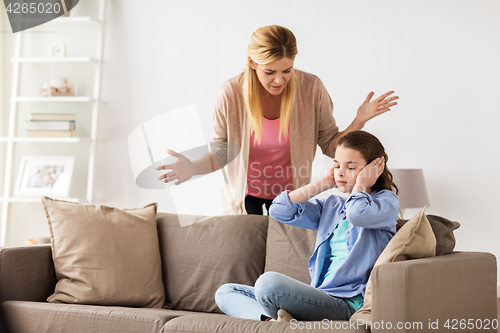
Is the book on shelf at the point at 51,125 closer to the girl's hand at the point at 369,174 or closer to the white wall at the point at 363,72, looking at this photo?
the white wall at the point at 363,72

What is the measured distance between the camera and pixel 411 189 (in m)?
2.73

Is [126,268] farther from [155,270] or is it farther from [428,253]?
[428,253]

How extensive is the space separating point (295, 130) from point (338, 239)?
772 mm

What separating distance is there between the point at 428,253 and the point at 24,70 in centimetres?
294

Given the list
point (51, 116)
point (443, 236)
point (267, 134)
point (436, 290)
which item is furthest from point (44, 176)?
point (436, 290)

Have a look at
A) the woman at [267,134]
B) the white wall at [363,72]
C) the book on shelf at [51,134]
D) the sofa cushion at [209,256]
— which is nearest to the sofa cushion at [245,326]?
the sofa cushion at [209,256]

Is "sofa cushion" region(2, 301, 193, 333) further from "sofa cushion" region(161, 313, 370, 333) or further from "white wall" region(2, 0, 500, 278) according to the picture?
"white wall" region(2, 0, 500, 278)

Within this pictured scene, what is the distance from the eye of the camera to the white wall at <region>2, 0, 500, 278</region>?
282cm

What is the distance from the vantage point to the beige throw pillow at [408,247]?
4.69 feet

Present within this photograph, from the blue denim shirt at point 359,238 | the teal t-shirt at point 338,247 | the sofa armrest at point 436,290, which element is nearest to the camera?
the sofa armrest at point 436,290

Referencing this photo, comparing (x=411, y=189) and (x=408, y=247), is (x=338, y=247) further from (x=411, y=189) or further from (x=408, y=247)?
(x=411, y=189)

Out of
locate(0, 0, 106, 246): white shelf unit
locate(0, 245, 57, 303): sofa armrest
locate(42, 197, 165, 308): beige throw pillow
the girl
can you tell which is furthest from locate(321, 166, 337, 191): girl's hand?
locate(0, 0, 106, 246): white shelf unit

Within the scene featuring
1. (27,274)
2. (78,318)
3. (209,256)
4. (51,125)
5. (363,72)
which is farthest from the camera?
(51,125)

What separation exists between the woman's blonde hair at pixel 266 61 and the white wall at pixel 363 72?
799 millimetres
